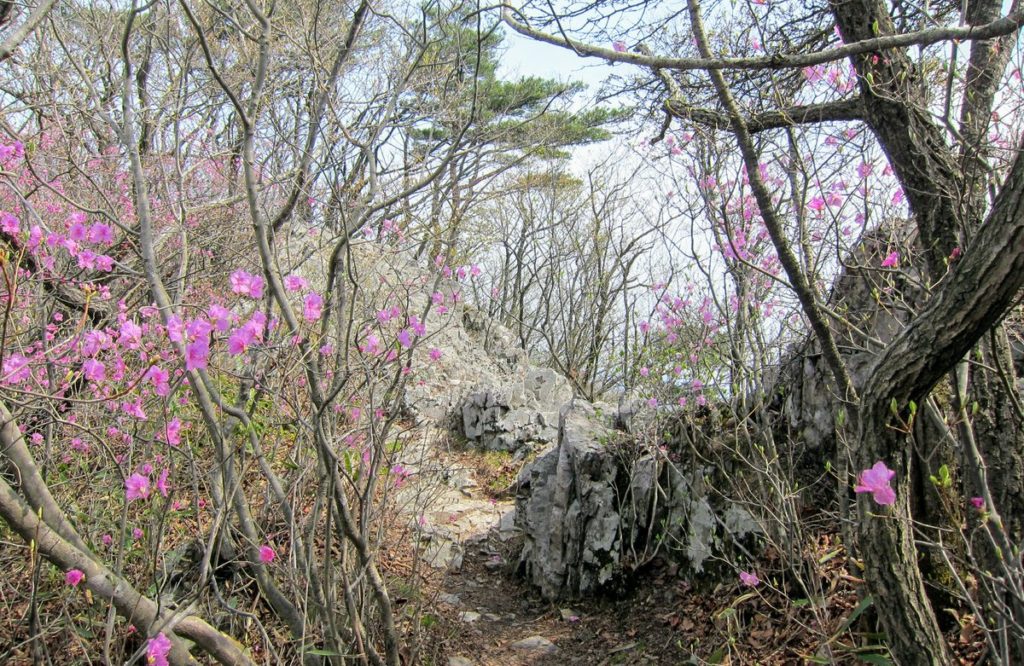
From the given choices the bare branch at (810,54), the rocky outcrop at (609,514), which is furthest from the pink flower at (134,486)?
the rocky outcrop at (609,514)

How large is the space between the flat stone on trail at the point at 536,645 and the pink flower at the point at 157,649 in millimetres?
2190

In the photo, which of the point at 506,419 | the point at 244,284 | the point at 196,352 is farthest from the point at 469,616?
the point at 506,419

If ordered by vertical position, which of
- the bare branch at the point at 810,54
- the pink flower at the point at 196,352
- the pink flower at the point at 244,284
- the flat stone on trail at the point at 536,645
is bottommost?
the flat stone on trail at the point at 536,645

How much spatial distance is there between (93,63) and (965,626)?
21.9 feet

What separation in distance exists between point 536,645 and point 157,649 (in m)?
2.32

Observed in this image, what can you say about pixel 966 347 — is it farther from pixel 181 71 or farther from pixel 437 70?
pixel 181 71

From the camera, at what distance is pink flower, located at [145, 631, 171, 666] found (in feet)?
6.57

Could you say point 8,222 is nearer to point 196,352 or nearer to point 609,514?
point 196,352

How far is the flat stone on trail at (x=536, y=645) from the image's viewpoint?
3695 mm

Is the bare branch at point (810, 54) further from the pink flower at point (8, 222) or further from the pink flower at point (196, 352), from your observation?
the pink flower at point (8, 222)

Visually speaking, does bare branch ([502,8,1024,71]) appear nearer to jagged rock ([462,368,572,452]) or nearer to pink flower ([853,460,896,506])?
pink flower ([853,460,896,506])

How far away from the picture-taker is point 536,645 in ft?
12.3

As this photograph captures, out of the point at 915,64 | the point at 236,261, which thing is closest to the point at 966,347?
the point at 915,64

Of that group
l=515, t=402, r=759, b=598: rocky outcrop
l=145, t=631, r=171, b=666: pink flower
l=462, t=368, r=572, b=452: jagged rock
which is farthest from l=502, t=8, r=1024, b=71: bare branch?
l=462, t=368, r=572, b=452: jagged rock
